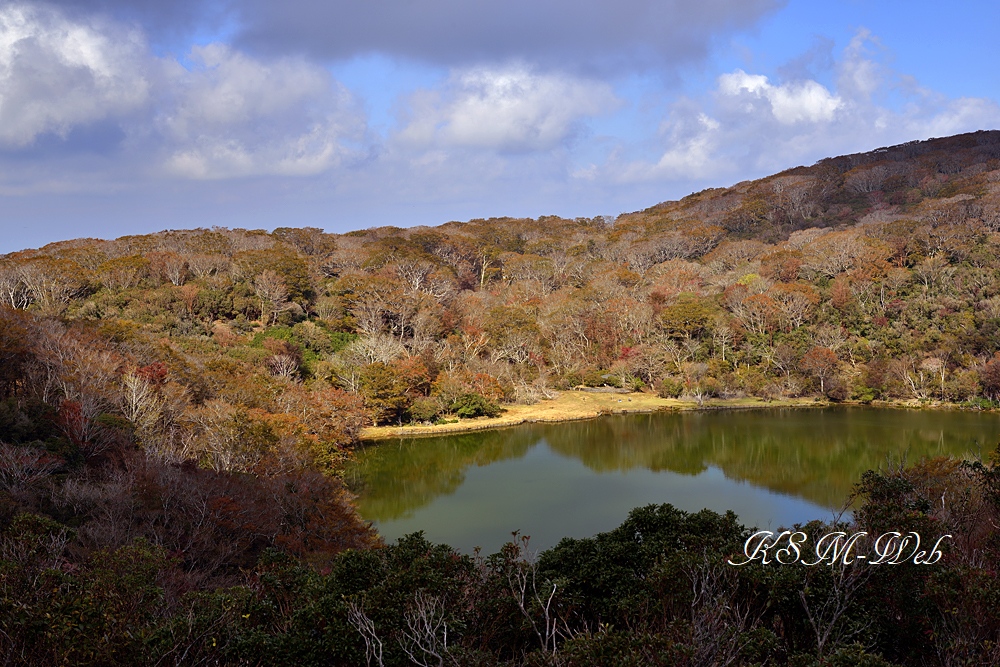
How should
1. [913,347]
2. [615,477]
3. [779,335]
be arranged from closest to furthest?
1. [615,477]
2. [913,347]
3. [779,335]

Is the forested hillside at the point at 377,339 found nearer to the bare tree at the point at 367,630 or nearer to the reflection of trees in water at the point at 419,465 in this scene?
the bare tree at the point at 367,630

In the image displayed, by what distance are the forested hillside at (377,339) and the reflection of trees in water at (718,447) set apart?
2.10 metres

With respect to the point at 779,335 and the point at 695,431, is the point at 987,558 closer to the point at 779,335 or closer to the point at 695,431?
the point at 695,431

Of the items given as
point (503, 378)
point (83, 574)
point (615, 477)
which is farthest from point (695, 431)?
point (83, 574)

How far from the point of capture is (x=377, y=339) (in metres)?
27.1

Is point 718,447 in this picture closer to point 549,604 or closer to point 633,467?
point 633,467

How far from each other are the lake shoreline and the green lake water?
75cm

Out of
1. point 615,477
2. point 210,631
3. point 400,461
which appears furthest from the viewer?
point 400,461

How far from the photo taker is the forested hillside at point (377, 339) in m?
9.68

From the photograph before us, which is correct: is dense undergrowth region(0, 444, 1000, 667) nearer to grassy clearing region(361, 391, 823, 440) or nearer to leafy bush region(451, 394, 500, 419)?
grassy clearing region(361, 391, 823, 440)

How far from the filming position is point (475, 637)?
5156mm

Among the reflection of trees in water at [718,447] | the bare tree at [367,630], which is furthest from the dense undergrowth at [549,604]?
the reflection of trees in water at [718,447]

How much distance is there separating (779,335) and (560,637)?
27.6 meters

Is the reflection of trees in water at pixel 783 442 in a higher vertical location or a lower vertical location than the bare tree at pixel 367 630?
lower
